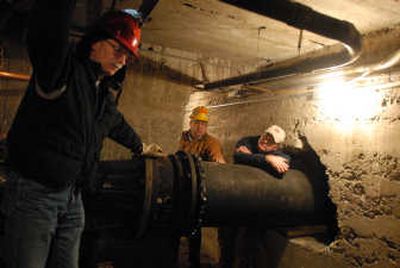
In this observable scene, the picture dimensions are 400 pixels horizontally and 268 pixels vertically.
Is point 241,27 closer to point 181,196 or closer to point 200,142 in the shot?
point 200,142

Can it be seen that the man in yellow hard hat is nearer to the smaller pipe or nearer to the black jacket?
the smaller pipe

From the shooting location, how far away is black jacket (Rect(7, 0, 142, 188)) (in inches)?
51.5

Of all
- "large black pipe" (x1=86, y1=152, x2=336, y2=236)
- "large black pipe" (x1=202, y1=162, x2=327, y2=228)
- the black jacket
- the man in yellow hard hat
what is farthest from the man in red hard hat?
the man in yellow hard hat

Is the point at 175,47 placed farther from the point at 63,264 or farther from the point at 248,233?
the point at 63,264

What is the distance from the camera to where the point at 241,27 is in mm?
3344

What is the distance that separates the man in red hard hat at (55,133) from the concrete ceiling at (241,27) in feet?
4.63

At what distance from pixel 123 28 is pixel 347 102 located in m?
2.31

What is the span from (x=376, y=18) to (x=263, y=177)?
5.24ft

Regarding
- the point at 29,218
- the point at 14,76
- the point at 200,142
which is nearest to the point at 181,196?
the point at 29,218

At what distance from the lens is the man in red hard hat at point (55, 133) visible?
1340mm

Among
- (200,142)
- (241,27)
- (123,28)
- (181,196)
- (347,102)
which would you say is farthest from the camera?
(200,142)

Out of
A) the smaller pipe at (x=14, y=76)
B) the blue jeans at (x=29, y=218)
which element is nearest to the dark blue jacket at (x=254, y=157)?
the blue jeans at (x=29, y=218)

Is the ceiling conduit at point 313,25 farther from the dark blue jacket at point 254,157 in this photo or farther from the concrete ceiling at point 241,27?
the dark blue jacket at point 254,157

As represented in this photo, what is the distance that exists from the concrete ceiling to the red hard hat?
1.23 metres
